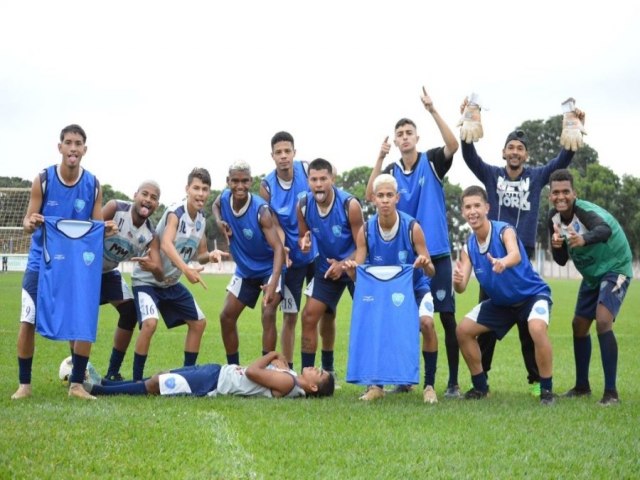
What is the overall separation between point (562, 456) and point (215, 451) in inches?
93.2

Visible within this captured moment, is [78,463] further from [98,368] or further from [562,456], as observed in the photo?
[98,368]

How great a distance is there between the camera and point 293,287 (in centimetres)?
1015

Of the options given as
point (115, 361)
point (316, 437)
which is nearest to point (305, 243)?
point (115, 361)

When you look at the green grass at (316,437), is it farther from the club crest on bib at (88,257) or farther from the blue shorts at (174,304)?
the blue shorts at (174,304)

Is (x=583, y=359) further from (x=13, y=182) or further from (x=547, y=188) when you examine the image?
(x=13, y=182)

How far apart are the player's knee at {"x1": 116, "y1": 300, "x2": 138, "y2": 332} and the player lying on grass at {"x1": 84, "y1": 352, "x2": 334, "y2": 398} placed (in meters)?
1.23

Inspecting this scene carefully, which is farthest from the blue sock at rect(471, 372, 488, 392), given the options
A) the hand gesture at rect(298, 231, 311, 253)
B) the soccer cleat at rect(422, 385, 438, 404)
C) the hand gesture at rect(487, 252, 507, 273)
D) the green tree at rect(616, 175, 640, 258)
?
the green tree at rect(616, 175, 640, 258)

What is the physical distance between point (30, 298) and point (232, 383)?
2128 millimetres

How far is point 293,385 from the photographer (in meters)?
8.46

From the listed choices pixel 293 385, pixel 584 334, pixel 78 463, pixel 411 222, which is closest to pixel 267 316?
pixel 293 385

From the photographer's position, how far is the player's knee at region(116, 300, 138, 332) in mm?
9641

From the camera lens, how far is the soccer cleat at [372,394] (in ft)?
27.8

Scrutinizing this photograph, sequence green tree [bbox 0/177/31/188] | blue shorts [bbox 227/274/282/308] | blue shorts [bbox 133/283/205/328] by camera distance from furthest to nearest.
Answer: green tree [bbox 0/177/31/188]
blue shorts [bbox 227/274/282/308]
blue shorts [bbox 133/283/205/328]

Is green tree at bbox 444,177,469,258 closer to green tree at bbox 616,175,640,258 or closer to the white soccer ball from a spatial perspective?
green tree at bbox 616,175,640,258
